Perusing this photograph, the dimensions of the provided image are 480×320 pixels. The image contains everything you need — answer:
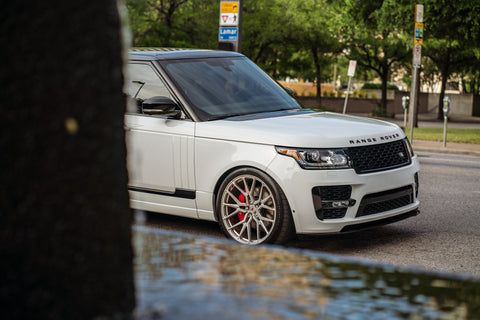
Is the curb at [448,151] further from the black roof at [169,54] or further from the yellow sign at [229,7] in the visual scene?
the black roof at [169,54]

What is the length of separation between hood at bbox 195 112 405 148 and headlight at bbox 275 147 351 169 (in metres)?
0.04

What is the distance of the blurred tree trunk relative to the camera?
1.45 m

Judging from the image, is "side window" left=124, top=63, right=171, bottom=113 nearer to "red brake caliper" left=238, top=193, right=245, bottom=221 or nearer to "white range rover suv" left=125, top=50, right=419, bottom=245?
"white range rover suv" left=125, top=50, right=419, bottom=245

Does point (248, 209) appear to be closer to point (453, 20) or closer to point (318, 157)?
point (318, 157)

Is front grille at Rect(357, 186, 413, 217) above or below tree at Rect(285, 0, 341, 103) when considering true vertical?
below

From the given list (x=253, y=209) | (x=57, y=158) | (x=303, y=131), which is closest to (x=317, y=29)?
(x=303, y=131)

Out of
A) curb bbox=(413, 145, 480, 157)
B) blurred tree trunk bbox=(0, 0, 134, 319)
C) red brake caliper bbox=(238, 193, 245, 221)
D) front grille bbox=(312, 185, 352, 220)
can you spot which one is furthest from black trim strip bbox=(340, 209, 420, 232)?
curb bbox=(413, 145, 480, 157)

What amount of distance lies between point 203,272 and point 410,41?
27.1 m

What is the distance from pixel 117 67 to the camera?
1.51 metres

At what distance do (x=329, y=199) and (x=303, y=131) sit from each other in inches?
24.0

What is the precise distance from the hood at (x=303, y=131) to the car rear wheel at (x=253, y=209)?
0.32 meters

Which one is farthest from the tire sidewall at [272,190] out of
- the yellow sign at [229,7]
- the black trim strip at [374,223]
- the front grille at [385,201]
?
the yellow sign at [229,7]

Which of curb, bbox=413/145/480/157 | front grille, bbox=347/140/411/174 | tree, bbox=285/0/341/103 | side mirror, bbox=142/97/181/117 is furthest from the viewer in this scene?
tree, bbox=285/0/341/103

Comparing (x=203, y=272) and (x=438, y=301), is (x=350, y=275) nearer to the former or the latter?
(x=438, y=301)
